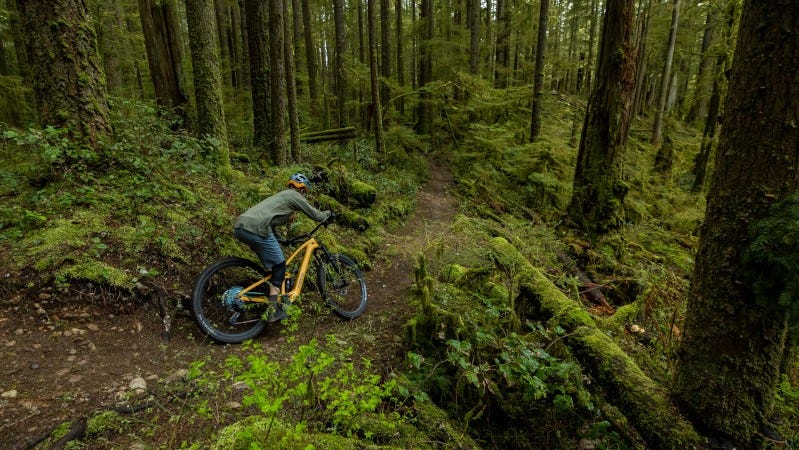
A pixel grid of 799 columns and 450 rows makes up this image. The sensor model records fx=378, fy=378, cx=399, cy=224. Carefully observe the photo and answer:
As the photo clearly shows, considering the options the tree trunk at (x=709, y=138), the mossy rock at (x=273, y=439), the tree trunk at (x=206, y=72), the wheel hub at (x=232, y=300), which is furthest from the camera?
the tree trunk at (x=709, y=138)

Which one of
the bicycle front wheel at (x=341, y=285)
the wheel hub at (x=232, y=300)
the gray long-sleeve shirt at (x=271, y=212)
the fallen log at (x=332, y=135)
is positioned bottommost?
the bicycle front wheel at (x=341, y=285)

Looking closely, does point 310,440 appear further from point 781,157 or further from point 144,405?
point 781,157

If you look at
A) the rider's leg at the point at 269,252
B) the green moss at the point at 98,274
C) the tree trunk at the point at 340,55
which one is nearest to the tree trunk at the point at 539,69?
the tree trunk at the point at 340,55

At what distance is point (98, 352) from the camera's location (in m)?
4.10

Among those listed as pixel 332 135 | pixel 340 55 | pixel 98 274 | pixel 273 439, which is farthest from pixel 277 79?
pixel 273 439

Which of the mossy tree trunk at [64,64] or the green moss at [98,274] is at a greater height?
the mossy tree trunk at [64,64]

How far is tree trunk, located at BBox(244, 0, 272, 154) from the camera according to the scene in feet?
36.4

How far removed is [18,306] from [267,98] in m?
8.96

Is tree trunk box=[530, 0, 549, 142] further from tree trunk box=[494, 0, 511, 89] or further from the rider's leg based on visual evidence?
the rider's leg

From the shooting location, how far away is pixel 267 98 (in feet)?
38.6

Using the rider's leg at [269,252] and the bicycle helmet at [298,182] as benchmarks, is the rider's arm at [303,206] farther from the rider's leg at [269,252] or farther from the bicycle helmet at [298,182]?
the rider's leg at [269,252]

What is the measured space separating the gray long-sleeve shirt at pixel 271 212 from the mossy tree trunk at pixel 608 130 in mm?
6052

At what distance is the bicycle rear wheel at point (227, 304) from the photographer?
479cm

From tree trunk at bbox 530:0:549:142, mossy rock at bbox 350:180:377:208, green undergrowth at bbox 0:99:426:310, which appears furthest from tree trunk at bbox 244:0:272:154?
tree trunk at bbox 530:0:549:142
